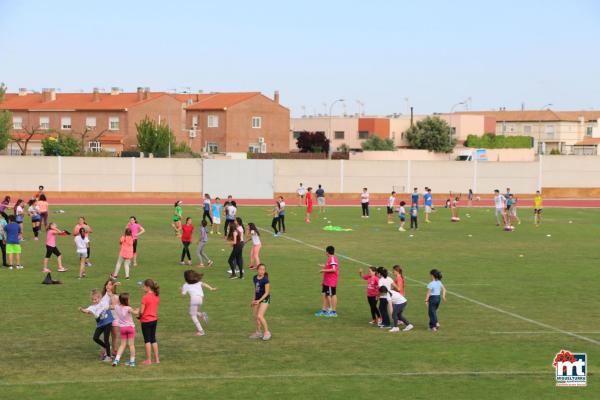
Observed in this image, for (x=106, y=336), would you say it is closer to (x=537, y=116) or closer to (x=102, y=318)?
(x=102, y=318)

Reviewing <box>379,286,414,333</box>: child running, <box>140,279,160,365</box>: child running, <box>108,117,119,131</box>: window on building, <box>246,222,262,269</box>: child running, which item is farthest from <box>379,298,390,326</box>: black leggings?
<box>108,117,119,131</box>: window on building

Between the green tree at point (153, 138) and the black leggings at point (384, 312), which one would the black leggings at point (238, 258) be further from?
the green tree at point (153, 138)

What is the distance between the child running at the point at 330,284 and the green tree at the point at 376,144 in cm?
10271

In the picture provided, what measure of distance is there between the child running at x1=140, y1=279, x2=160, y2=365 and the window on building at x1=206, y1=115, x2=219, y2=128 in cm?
9871

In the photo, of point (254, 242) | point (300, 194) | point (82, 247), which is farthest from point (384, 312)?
point (300, 194)

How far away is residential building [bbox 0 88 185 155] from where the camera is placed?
111625 mm

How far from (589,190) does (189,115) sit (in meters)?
54.1

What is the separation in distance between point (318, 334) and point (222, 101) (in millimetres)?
99005

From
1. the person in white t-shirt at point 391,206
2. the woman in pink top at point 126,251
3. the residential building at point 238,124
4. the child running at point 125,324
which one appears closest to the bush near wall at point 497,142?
the residential building at point 238,124

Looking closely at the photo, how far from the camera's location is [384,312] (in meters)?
21.4

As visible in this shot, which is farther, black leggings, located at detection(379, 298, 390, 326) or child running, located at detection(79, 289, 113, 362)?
black leggings, located at detection(379, 298, 390, 326)

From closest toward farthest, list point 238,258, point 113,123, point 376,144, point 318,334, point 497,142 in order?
1. point 318,334
2. point 238,258
3. point 113,123
4. point 376,144
5. point 497,142

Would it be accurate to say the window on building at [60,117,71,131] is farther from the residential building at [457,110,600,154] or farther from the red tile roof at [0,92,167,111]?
the residential building at [457,110,600,154]

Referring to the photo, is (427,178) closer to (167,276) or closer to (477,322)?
(167,276)
